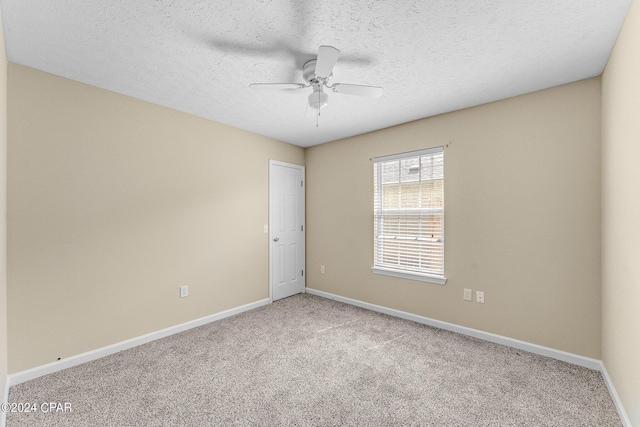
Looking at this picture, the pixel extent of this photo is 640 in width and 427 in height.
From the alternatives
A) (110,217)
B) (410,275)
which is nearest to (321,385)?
(410,275)

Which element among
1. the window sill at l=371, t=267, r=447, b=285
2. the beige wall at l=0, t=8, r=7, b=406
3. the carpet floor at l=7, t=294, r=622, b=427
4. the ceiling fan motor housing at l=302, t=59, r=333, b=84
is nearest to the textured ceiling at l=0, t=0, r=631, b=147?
the ceiling fan motor housing at l=302, t=59, r=333, b=84

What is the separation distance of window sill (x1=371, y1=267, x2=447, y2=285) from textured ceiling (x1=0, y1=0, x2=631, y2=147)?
6.43ft

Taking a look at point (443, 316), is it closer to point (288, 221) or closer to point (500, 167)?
point (500, 167)

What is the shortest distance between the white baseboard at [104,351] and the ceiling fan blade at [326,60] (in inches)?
118

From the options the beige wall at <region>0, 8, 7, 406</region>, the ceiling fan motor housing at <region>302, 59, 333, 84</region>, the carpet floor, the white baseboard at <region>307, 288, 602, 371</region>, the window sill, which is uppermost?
the ceiling fan motor housing at <region>302, 59, 333, 84</region>

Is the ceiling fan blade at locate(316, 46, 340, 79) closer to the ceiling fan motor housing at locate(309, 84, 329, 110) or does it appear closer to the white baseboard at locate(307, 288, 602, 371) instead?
the ceiling fan motor housing at locate(309, 84, 329, 110)

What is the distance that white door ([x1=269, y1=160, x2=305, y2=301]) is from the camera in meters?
4.32

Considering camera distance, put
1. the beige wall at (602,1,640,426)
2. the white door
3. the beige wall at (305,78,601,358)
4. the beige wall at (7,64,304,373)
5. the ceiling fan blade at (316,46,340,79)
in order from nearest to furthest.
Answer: the beige wall at (602,1,640,426) < the ceiling fan blade at (316,46,340,79) < the beige wall at (7,64,304,373) < the beige wall at (305,78,601,358) < the white door

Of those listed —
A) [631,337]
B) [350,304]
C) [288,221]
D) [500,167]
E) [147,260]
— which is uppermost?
[500,167]

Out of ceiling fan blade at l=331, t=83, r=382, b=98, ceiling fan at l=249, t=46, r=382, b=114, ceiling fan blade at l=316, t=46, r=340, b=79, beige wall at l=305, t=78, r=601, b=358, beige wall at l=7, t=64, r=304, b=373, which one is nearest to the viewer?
ceiling fan blade at l=316, t=46, r=340, b=79

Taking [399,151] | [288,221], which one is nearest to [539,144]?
[399,151]

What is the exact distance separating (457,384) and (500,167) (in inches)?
80.9

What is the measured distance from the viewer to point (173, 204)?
3213 millimetres

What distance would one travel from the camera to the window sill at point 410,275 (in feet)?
10.9
